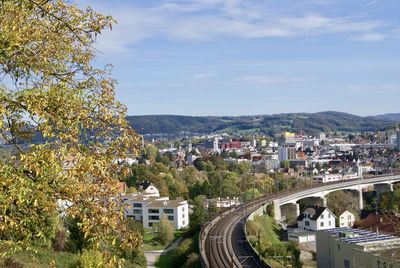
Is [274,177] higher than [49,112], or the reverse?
[49,112]

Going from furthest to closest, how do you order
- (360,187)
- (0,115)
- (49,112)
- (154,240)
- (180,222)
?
(360,187) < (180,222) < (154,240) < (49,112) < (0,115)

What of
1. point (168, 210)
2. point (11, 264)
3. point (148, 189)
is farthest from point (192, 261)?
point (148, 189)

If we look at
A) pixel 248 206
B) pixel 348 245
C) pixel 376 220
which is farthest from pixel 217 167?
pixel 348 245

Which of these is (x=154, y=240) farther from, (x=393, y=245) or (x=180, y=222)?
(x=393, y=245)

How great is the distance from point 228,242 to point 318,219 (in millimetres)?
14362

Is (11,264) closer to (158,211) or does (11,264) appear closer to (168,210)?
(168,210)

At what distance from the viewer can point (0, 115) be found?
376 centimetres

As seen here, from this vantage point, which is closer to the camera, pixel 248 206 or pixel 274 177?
pixel 248 206

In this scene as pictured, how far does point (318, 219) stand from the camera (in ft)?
131

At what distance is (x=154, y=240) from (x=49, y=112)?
105 feet

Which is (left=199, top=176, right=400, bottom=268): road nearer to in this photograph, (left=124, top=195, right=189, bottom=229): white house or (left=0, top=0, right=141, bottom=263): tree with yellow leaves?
(left=124, top=195, right=189, bottom=229): white house

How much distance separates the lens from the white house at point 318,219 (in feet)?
131

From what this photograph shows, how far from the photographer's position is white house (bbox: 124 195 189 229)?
132 feet

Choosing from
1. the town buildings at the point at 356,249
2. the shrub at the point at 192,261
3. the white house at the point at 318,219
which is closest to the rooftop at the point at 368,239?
the town buildings at the point at 356,249
